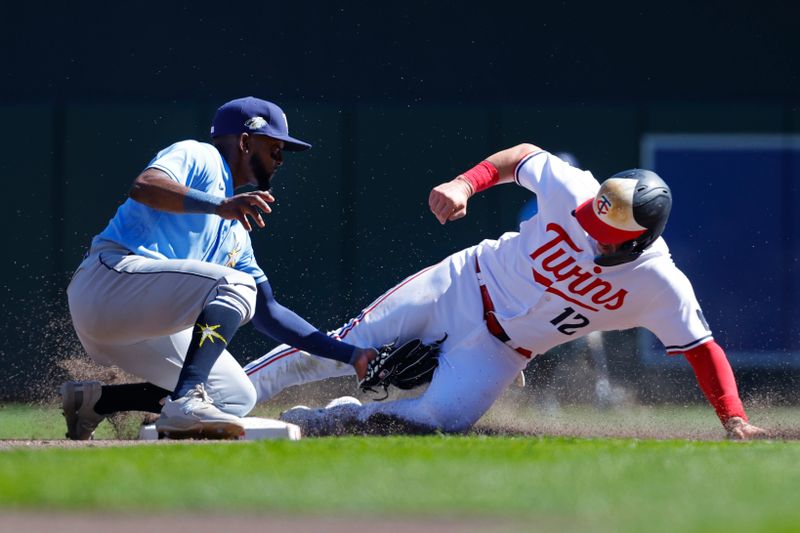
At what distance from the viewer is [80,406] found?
179 inches

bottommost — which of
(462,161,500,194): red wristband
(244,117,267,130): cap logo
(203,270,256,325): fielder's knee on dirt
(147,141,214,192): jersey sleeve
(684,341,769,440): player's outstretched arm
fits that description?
(684,341,769,440): player's outstretched arm

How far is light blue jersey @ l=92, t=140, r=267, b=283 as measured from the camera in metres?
4.21

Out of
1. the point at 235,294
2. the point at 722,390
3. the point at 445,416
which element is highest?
the point at 235,294

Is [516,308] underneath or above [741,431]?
above

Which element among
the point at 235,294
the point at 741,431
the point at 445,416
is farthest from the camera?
the point at 445,416

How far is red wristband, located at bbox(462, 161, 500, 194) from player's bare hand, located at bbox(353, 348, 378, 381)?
2.18ft

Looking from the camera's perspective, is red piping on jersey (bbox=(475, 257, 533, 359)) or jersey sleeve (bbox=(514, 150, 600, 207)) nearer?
jersey sleeve (bbox=(514, 150, 600, 207))

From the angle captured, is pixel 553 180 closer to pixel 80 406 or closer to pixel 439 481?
pixel 80 406

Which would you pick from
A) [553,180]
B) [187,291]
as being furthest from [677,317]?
[187,291]

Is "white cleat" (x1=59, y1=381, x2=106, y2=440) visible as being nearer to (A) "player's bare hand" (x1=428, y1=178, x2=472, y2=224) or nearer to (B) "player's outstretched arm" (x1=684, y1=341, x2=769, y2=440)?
(A) "player's bare hand" (x1=428, y1=178, x2=472, y2=224)

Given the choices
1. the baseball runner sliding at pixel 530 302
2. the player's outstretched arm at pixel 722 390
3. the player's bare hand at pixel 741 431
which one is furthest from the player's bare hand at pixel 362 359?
the player's bare hand at pixel 741 431

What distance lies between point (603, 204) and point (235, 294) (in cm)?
119

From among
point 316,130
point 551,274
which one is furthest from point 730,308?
point 551,274

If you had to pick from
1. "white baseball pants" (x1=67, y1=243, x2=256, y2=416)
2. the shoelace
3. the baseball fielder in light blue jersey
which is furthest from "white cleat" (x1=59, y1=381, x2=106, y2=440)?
the shoelace
